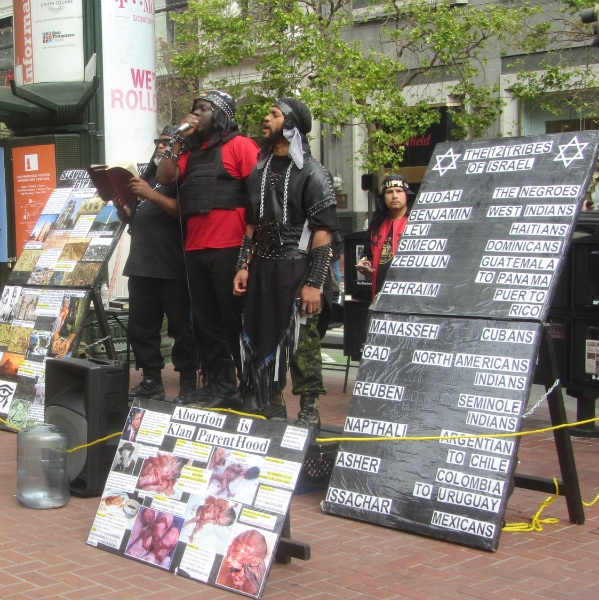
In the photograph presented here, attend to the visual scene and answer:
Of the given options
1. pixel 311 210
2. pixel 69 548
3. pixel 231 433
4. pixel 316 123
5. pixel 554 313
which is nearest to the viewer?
pixel 231 433

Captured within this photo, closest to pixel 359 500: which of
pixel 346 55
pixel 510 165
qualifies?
pixel 510 165

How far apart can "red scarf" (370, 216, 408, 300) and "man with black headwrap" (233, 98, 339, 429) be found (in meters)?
1.80

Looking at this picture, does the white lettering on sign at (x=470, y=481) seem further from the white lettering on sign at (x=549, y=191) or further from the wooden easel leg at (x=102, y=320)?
the wooden easel leg at (x=102, y=320)

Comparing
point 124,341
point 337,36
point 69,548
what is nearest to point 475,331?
point 69,548

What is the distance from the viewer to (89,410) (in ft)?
18.2

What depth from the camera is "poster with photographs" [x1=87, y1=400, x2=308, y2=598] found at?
13.6 ft

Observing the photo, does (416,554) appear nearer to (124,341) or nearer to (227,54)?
(124,341)

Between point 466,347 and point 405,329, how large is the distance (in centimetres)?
42

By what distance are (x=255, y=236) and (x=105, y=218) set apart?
2.21 meters

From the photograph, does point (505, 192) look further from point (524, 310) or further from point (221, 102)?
point (221, 102)

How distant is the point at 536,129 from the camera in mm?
18750

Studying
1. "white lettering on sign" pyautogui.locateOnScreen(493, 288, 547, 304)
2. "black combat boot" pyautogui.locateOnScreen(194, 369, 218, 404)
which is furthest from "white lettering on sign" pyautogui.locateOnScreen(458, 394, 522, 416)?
"black combat boot" pyautogui.locateOnScreen(194, 369, 218, 404)

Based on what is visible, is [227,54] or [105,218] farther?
[227,54]

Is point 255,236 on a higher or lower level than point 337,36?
lower
